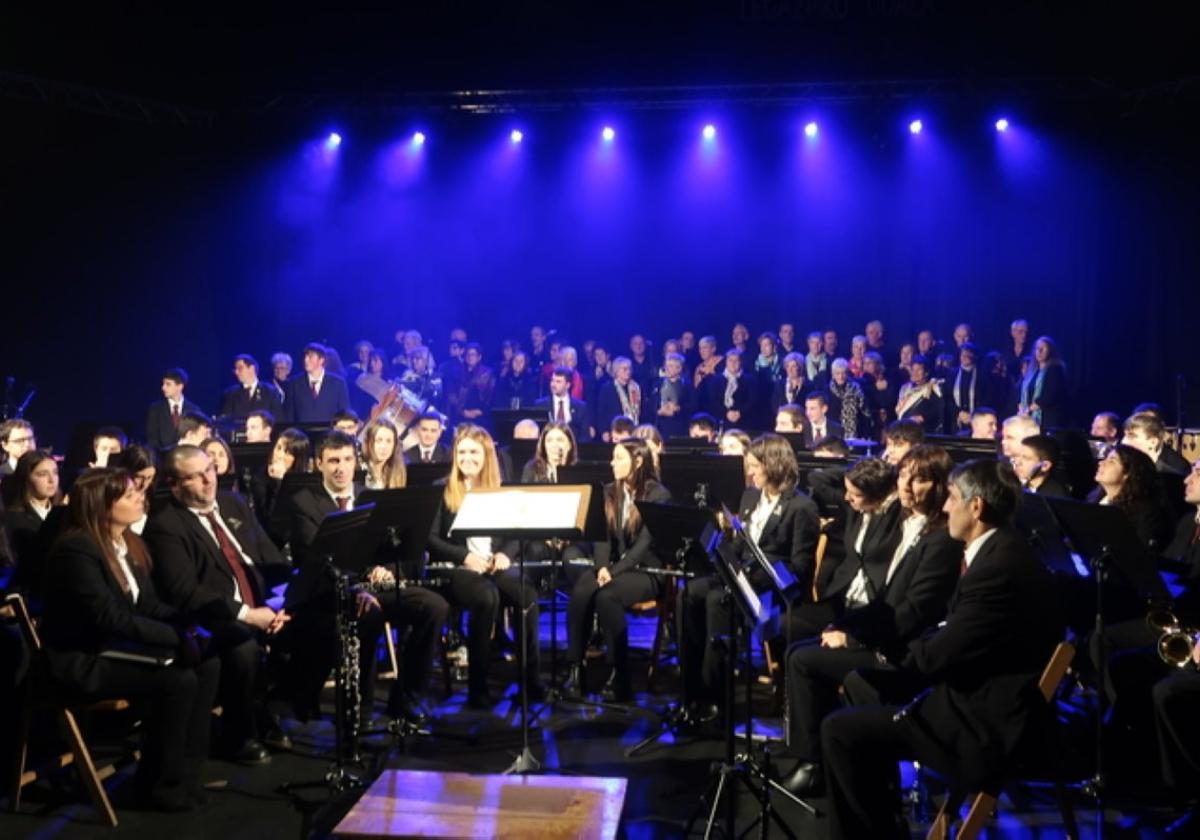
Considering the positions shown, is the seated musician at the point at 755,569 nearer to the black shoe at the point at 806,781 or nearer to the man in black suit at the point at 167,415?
the black shoe at the point at 806,781

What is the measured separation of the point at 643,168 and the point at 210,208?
20.5 ft

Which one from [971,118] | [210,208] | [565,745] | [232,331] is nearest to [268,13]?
[210,208]

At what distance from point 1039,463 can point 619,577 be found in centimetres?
272

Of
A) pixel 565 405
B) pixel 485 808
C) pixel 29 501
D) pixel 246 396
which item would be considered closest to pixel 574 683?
pixel 485 808

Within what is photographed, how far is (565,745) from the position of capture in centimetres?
615

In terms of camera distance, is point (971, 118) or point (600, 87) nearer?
point (600, 87)

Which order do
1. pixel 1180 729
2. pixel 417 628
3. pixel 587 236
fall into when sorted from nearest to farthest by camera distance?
pixel 1180 729
pixel 417 628
pixel 587 236

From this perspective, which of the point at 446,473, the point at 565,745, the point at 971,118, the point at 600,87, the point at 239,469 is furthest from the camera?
the point at 971,118

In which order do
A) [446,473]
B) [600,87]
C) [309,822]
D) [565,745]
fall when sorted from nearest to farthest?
[309,822]
[565,745]
[446,473]
[600,87]

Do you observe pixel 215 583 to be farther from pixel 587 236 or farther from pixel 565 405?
pixel 587 236

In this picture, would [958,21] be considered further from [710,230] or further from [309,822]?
[309,822]

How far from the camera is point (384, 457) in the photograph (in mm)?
7305

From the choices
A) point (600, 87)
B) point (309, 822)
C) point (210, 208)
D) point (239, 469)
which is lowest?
point (309, 822)

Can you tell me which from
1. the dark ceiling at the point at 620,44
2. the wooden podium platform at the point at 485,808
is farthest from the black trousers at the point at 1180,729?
the dark ceiling at the point at 620,44
